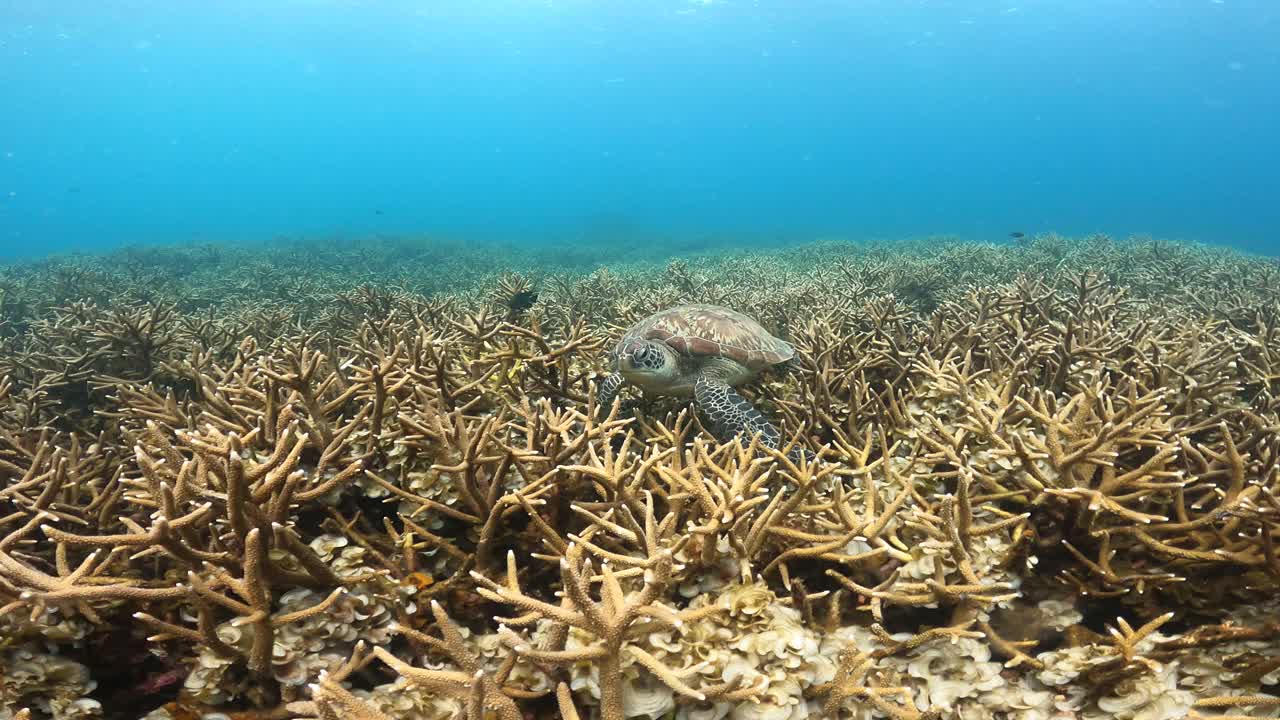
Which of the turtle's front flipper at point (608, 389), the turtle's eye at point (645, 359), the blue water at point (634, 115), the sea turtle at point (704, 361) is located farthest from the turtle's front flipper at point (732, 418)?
the blue water at point (634, 115)

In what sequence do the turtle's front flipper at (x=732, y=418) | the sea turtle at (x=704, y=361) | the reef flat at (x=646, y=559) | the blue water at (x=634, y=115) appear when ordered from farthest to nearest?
the blue water at (x=634, y=115)
the sea turtle at (x=704, y=361)
the turtle's front flipper at (x=732, y=418)
the reef flat at (x=646, y=559)

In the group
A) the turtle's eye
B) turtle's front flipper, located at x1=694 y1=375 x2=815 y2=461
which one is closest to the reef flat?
turtle's front flipper, located at x1=694 y1=375 x2=815 y2=461

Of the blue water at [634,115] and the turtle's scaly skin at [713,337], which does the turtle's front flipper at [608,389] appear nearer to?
the turtle's scaly skin at [713,337]

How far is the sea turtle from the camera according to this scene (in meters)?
3.21

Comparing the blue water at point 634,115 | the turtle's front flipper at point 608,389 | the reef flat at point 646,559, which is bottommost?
the reef flat at point 646,559

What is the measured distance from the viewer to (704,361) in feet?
12.2

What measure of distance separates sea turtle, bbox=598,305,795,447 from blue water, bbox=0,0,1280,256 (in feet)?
142

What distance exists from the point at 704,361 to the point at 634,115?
517 feet

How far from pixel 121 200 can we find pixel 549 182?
383 feet

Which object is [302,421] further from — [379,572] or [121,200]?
[121,200]

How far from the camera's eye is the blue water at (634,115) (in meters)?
71.2

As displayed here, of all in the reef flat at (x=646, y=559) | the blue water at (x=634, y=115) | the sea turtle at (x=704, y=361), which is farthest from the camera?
the blue water at (x=634, y=115)

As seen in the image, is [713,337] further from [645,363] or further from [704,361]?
[645,363]

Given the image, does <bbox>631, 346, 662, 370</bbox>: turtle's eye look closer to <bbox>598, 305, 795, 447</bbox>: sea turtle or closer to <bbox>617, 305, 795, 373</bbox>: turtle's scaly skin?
<bbox>598, 305, 795, 447</bbox>: sea turtle
